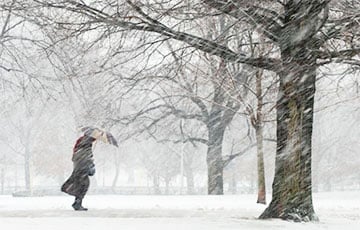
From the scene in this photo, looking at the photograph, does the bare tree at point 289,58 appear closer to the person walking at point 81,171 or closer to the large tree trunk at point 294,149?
the large tree trunk at point 294,149

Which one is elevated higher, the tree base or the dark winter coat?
the dark winter coat

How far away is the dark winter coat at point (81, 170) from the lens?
1221 cm

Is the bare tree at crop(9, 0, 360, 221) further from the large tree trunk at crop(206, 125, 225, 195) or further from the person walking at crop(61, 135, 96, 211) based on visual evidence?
the large tree trunk at crop(206, 125, 225, 195)

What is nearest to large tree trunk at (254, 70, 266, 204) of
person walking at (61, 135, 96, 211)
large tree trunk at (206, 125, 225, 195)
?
person walking at (61, 135, 96, 211)

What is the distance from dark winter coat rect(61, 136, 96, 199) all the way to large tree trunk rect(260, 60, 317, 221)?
3.89m


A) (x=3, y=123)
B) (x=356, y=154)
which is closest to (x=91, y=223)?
(x=3, y=123)

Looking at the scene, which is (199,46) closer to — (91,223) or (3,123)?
(91,223)

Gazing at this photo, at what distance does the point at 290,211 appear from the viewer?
1012cm

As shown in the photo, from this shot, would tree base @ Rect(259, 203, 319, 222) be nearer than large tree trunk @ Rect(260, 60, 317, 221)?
Yes

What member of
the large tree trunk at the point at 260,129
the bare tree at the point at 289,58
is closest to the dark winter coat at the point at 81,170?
the bare tree at the point at 289,58

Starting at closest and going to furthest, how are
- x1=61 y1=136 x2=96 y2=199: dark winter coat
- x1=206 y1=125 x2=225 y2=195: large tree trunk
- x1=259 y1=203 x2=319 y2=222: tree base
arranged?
x1=259 y1=203 x2=319 y2=222: tree base, x1=61 y1=136 x2=96 y2=199: dark winter coat, x1=206 y1=125 x2=225 y2=195: large tree trunk

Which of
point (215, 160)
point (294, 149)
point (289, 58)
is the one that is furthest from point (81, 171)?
point (215, 160)

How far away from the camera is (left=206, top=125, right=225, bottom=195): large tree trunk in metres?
24.0

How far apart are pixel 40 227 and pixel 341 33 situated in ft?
20.2
